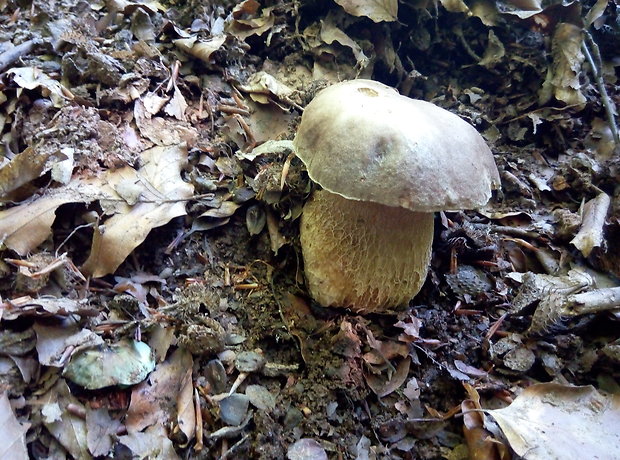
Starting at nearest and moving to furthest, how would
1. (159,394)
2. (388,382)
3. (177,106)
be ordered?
1. (159,394)
2. (388,382)
3. (177,106)

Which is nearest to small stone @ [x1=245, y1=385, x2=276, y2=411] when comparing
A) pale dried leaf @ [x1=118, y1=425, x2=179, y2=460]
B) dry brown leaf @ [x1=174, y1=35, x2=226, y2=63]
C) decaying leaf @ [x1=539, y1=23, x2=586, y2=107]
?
pale dried leaf @ [x1=118, y1=425, x2=179, y2=460]

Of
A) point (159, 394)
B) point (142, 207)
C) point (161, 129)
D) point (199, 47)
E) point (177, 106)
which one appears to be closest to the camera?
point (159, 394)

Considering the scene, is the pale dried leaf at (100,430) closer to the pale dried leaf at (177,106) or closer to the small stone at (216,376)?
the small stone at (216,376)

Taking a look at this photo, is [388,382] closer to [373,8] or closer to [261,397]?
[261,397]

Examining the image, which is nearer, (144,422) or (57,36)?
(144,422)

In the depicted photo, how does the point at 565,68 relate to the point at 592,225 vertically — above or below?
above

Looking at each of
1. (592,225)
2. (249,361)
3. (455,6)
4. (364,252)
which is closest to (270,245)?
(364,252)

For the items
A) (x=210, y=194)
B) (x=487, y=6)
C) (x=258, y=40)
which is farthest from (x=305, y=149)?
(x=487, y=6)

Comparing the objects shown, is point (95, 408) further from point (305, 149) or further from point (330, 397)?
point (305, 149)

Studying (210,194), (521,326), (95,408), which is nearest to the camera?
(95,408)
